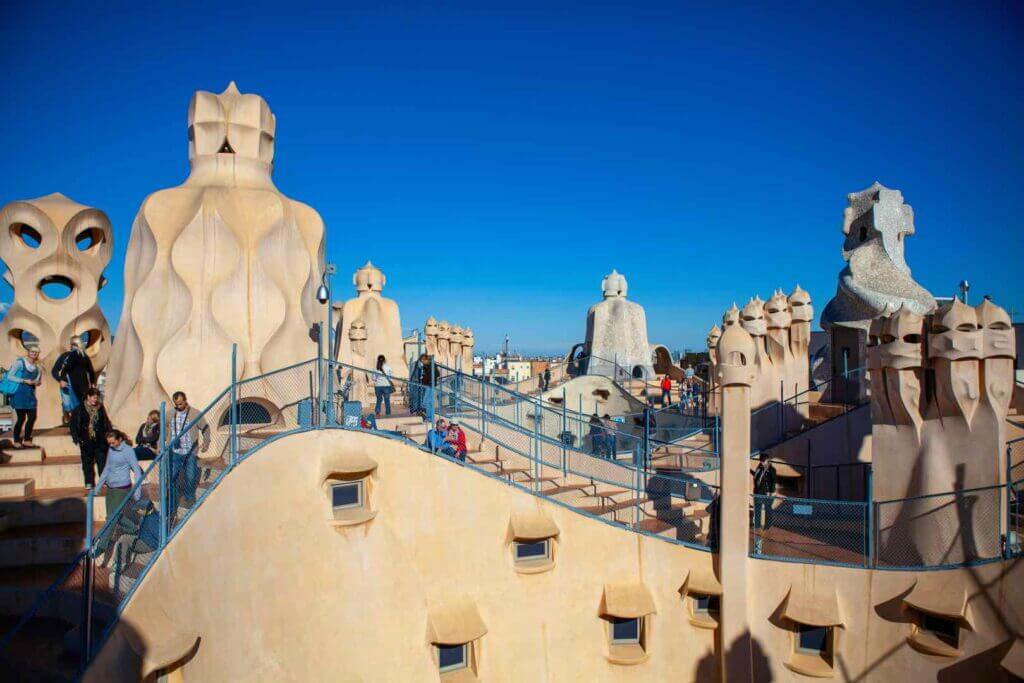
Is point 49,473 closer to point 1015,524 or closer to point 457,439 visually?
point 457,439

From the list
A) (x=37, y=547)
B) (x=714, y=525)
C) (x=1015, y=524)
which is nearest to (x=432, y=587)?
(x=714, y=525)

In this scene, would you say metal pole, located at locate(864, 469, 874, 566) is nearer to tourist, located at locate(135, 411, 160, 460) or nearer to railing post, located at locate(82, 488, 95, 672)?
railing post, located at locate(82, 488, 95, 672)

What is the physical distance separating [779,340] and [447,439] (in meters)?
10.2

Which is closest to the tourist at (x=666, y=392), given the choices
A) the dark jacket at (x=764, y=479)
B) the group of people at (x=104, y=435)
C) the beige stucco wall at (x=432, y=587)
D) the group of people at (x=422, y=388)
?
the dark jacket at (x=764, y=479)

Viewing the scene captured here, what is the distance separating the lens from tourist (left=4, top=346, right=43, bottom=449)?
9102 mm

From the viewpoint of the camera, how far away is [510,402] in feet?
47.0

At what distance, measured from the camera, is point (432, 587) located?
827 centimetres

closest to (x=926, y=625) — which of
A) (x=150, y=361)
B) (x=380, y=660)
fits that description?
(x=380, y=660)

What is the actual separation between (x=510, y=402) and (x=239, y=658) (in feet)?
27.0

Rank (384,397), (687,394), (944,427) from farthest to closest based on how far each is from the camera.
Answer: (687,394) < (384,397) < (944,427)

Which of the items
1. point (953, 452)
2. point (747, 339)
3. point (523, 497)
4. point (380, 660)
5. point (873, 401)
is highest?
point (747, 339)

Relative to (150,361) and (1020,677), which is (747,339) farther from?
(150,361)

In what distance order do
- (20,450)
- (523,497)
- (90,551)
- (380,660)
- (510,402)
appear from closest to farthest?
(90,551)
(380,660)
(523,497)
(20,450)
(510,402)

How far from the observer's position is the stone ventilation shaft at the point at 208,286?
10500 millimetres
